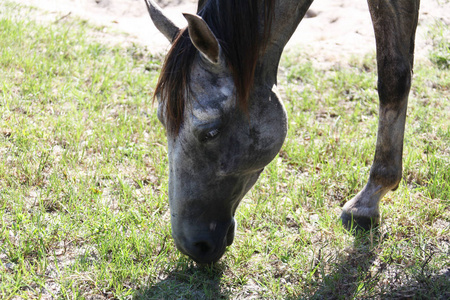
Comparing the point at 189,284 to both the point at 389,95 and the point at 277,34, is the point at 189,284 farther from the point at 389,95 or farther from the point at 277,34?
the point at 389,95

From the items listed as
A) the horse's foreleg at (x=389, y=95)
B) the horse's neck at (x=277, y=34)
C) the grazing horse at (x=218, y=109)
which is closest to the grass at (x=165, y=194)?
the horse's foreleg at (x=389, y=95)

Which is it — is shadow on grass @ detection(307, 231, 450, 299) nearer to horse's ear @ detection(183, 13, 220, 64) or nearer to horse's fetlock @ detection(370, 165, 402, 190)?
horse's fetlock @ detection(370, 165, 402, 190)

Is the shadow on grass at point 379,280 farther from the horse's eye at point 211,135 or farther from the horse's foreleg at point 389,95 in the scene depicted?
the horse's eye at point 211,135

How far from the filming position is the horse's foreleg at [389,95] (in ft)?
9.21

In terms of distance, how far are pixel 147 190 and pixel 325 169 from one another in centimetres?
124

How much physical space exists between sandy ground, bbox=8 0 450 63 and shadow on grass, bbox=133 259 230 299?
11.0 ft

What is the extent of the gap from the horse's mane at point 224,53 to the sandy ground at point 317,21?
332cm

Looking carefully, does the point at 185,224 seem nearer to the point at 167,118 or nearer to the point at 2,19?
the point at 167,118

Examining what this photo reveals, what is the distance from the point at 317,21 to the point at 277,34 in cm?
420

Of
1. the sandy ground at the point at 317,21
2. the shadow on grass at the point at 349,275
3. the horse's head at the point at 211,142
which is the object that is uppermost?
the horse's head at the point at 211,142

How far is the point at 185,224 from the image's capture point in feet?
7.04

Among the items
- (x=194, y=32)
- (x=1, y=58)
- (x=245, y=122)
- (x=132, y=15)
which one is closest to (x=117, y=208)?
(x=245, y=122)

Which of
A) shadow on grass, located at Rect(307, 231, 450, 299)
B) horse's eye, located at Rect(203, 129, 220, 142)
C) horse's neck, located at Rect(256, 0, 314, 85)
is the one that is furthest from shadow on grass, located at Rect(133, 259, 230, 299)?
horse's neck, located at Rect(256, 0, 314, 85)

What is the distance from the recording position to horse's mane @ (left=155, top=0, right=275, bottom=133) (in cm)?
203
